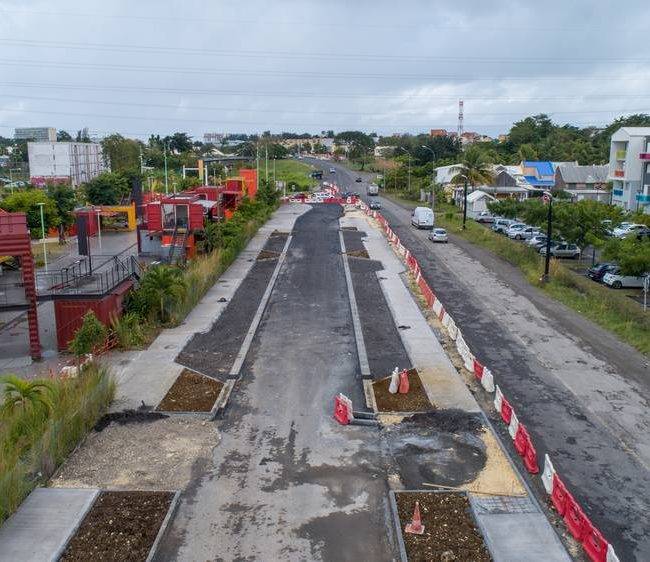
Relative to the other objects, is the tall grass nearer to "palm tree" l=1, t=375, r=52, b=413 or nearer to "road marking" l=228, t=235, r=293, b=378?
"palm tree" l=1, t=375, r=52, b=413

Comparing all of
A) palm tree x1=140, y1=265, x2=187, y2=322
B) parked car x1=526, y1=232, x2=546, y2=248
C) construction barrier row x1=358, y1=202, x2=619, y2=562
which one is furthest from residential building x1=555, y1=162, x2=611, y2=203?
palm tree x1=140, y1=265, x2=187, y2=322

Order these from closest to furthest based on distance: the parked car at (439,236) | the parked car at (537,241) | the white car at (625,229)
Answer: the parked car at (537,241) < the white car at (625,229) < the parked car at (439,236)

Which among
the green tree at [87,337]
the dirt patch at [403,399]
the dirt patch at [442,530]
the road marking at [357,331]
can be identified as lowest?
the dirt patch at [442,530]

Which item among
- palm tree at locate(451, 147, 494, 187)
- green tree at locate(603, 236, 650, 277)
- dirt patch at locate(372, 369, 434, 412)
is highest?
palm tree at locate(451, 147, 494, 187)

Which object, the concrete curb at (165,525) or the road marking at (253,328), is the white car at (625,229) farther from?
the concrete curb at (165,525)

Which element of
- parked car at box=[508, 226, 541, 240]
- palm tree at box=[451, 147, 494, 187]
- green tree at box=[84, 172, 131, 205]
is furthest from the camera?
green tree at box=[84, 172, 131, 205]

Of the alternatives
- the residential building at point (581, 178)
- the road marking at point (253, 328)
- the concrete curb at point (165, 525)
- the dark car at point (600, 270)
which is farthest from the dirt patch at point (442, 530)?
the residential building at point (581, 178)

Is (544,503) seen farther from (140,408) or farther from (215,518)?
(140,408)
